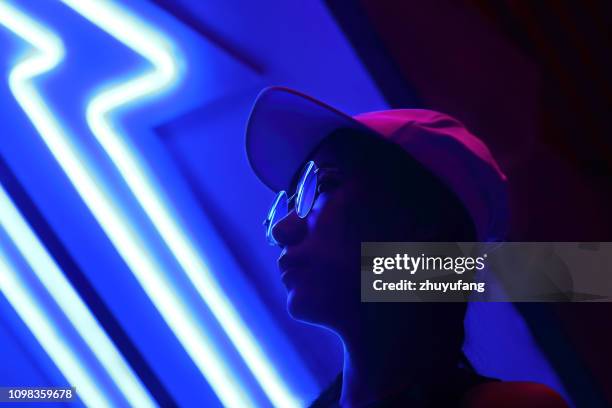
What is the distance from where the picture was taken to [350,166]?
1.21 meters

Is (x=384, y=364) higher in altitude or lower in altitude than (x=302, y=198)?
lower

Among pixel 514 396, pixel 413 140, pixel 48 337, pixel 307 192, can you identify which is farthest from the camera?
pixel 48 337

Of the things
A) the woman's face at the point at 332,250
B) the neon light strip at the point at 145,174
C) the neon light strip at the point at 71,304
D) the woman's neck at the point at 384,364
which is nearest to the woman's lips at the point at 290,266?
the woman's face at the point at 332,250

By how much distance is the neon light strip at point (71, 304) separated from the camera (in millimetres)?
1524

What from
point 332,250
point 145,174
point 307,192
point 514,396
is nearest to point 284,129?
point 307,192

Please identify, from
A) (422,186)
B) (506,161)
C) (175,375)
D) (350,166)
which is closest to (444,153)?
(422,186)

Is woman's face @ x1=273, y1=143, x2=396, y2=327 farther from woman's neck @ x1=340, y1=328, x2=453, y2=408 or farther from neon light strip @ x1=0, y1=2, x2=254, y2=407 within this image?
neon light strip @ x1=0, y1=2, x2=254, y2=407

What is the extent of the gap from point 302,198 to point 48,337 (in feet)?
2.56

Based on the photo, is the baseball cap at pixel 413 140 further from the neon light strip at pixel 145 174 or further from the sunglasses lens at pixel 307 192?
the neon light strip at pixel 145 174

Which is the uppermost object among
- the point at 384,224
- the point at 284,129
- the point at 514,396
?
the point at 284,129

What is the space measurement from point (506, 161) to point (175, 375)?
0.98 meters

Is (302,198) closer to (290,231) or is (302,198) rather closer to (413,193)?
(290,231)

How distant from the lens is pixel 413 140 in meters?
1.13

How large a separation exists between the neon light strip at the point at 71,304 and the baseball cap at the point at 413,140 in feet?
2.03
